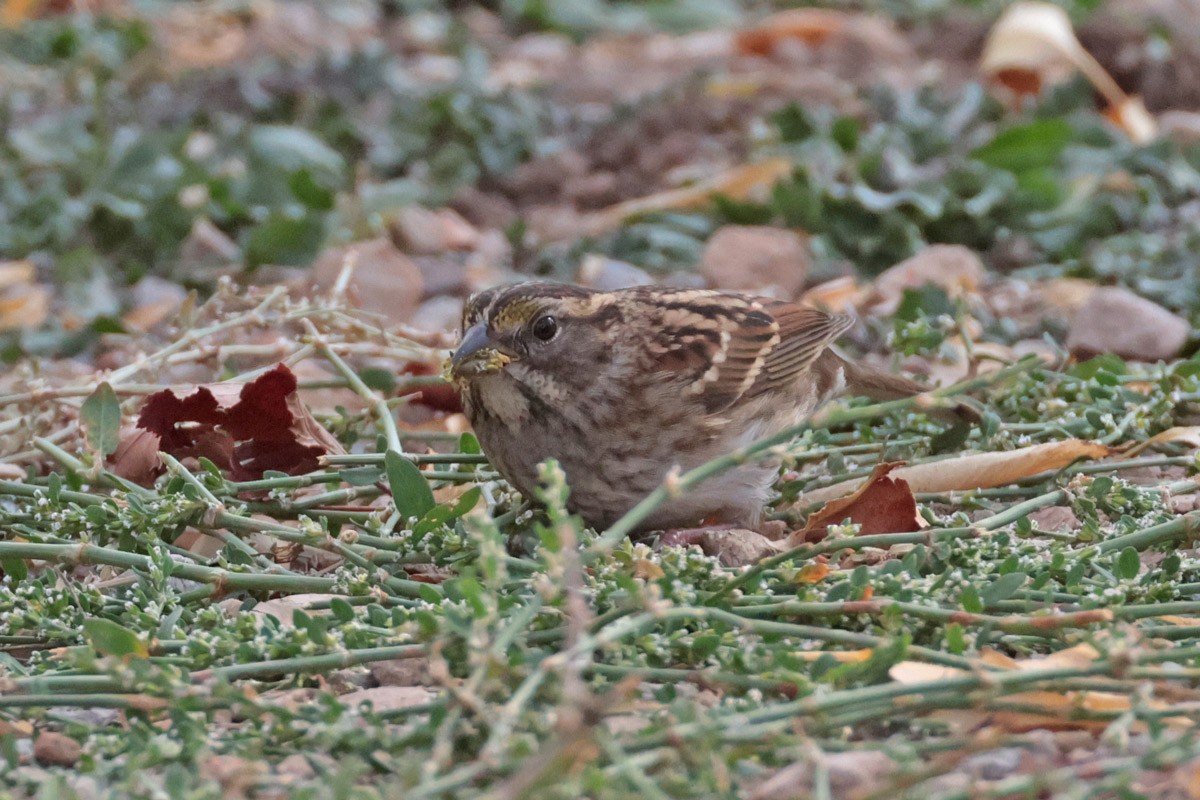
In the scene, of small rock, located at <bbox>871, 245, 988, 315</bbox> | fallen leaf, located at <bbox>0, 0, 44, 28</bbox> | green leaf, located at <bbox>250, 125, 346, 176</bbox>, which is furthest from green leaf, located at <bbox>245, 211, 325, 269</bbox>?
fallen leaf, located at <bbox>0, 0, 44, 28</bbox>

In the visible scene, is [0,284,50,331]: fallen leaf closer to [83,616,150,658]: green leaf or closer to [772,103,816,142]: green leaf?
[772,103,816,142]: green leaf

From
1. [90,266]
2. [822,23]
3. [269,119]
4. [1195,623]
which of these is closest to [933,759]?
[1195,623]

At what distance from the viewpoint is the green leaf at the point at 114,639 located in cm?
264

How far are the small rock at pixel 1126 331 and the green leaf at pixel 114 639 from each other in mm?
2975

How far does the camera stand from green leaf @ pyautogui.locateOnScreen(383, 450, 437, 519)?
318 cm

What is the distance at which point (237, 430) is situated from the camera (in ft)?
11.7

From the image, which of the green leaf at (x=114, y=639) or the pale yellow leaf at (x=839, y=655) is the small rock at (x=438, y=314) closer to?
the green leaf at (x=114, y=639)

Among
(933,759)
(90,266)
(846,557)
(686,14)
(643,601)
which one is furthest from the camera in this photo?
(686,14)

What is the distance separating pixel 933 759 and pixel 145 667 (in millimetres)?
1119

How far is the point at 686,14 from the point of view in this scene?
9203mm

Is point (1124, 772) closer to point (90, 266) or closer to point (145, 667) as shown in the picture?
point (145, 667)

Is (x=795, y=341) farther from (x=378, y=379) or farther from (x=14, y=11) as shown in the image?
(x=14, y=11)

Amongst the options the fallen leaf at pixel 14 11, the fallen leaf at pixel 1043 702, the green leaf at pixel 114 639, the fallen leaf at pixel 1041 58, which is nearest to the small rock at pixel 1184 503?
Result: the fallen leaf at pixel 1043 702

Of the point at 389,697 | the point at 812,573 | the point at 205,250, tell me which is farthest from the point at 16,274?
the point at 812,573
